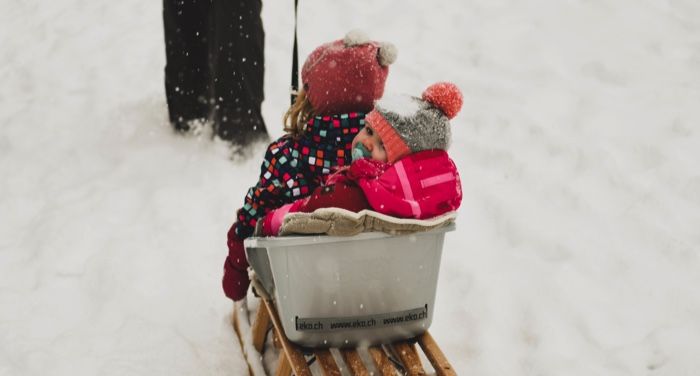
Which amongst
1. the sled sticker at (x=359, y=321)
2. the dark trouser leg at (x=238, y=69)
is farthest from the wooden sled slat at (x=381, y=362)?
the dark trouser leg at (x=238, y=69)

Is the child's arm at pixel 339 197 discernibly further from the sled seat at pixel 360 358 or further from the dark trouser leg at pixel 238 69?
the dark trouser leg at pixel 238 69

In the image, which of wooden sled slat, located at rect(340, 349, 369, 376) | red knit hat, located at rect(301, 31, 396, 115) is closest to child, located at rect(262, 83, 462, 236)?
red knit hat, located at rect(301, 31, 396, 115)

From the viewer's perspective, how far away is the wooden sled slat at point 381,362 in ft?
5.90

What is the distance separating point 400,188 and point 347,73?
19.3 inches

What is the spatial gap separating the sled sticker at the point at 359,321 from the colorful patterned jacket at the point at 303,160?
449mm

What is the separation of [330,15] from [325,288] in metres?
3.54

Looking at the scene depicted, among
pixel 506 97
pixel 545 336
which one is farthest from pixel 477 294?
pixel 506 97

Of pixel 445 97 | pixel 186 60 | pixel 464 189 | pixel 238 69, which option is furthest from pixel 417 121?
pixel 186 60

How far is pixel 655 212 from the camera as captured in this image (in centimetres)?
290

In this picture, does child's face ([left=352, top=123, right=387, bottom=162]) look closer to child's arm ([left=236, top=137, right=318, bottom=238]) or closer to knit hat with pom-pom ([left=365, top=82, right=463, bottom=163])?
knit hat with pom-pom ([left=365, top=82, right=463, bottom=163])

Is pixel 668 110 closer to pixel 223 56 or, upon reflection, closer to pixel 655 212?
pixel 655 212

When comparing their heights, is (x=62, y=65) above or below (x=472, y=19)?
below

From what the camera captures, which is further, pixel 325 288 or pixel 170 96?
pixel 170 96

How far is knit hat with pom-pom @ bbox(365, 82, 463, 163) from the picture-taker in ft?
5.15
